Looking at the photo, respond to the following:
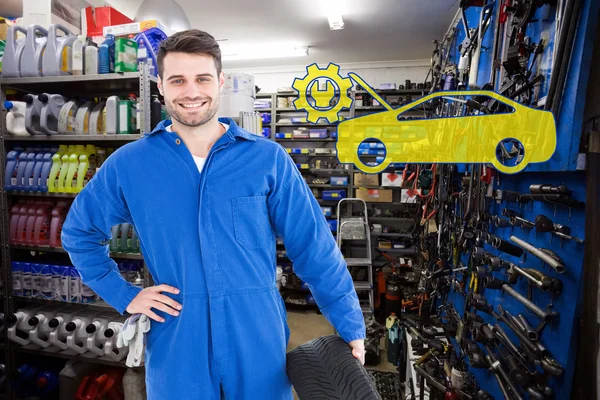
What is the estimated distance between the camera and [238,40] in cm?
430

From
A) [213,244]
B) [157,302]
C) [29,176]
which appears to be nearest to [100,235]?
[157,302]

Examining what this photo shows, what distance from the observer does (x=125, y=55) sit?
2.34m

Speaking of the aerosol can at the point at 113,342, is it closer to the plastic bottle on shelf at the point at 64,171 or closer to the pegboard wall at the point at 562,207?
the plastic bottle on shelf at the point at 64,171

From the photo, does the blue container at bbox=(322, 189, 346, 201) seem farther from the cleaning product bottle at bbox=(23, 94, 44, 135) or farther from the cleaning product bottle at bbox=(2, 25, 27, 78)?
the cleaning product bottle at bbox=(2, 25, 27, 78)

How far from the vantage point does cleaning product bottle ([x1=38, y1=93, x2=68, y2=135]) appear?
2.46 m

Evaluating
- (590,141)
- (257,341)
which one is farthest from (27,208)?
(590,141)

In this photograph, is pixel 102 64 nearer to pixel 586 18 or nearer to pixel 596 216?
pixel 586 18

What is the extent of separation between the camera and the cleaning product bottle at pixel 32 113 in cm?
248

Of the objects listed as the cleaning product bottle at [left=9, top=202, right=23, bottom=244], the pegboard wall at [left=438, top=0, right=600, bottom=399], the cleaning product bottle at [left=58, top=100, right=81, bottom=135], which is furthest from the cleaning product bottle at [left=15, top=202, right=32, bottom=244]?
the pegboard wall at [left=438, top=0, right=600, bottom=399]

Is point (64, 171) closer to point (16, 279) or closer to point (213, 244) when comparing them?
point (16, 279)

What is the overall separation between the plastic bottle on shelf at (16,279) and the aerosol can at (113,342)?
2.74 ft

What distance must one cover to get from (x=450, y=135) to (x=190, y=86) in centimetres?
90

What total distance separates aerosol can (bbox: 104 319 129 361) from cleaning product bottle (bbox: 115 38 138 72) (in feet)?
5.63

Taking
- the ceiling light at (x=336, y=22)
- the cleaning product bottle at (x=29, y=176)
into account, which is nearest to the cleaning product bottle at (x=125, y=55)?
the cleaning product bottle at (x=29, y=176)
